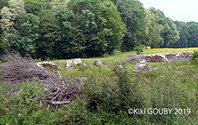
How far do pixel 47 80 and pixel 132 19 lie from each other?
24.5 meters

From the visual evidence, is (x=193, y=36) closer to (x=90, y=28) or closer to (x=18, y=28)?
(x=90, y=28)

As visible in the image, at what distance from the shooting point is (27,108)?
484cm

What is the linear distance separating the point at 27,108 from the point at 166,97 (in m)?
3.55

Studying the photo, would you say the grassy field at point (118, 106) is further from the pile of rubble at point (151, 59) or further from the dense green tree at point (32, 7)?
the dense green tree at point (32, 7)

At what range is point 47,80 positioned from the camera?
7.16 meters

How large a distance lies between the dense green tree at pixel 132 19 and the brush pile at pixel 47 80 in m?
22.9

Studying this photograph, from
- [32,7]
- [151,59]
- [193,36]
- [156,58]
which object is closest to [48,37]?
[32,7]

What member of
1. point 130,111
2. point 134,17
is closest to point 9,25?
point 134,17

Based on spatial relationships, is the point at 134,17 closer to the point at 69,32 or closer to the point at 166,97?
the point at 69,32

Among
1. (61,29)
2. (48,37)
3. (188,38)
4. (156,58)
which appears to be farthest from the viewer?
(188,38)

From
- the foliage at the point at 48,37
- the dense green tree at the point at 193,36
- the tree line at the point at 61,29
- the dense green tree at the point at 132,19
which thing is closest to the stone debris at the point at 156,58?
the tree line at the point at 61,29

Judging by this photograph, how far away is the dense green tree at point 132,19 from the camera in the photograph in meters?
29.0

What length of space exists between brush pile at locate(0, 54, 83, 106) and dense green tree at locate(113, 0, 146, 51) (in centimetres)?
2289

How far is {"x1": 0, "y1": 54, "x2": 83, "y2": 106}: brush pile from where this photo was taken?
5.88 m
